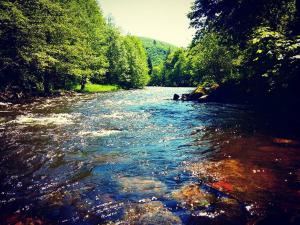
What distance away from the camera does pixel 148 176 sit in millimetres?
6875

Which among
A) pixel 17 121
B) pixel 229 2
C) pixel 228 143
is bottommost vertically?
pixel 17 121

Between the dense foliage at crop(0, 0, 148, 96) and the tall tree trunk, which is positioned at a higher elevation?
the dense foliage at crop(0, 0, 148, 96)

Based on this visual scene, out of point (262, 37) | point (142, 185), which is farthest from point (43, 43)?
point (142, 185)

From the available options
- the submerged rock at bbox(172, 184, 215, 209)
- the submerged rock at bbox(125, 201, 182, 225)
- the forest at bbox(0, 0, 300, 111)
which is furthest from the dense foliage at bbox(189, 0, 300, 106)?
the submerged rock at bbox(125, 201, 182, 225)

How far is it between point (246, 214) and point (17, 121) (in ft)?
43.0

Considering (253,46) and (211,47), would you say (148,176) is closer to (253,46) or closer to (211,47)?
(253,46)

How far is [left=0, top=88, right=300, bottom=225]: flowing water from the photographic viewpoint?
4.98 m

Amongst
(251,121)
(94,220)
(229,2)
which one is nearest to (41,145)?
(94,220)

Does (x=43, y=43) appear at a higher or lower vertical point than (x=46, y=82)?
higher

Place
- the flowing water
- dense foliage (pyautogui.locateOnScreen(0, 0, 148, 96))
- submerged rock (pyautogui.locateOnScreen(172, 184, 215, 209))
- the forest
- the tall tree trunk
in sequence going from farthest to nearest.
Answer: the tall tree trunk, dense foliage (pyautogui.locateOnScreen(0, 0, 148, 96)), the forest, submerged rock (pyautogui.locateOnScreen(172, 184, 215, 209)), the flowing water

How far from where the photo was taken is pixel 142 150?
935cm

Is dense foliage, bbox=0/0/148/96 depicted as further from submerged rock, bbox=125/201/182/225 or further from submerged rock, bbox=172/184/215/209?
submerged rock, bbox=125/201/182/225

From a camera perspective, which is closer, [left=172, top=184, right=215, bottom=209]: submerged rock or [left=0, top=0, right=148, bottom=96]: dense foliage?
[left=172, top=184, right=215, bottom=209]: submerged rock

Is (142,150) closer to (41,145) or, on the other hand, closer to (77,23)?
(41,145)
